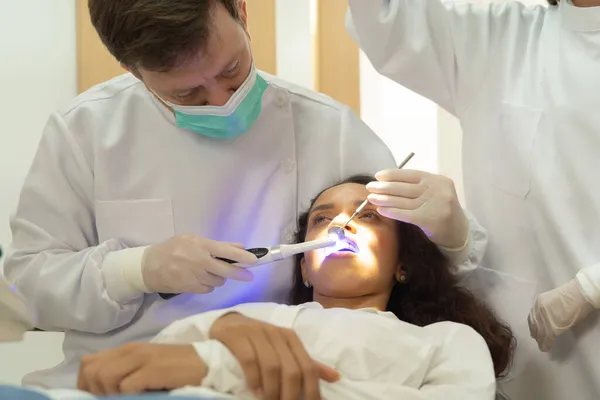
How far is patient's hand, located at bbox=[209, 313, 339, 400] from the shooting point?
1206mm

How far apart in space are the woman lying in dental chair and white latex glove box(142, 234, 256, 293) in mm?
102

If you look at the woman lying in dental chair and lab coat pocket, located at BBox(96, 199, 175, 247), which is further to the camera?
lab coat pocket, located at BBox(96, 199, 175, 247)

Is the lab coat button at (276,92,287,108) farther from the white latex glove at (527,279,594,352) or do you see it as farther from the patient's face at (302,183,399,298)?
the white latex glove at (527,279,594,352)

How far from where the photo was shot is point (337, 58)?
2740 millimetres

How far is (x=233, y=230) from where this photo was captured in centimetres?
180

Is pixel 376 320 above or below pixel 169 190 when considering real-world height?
below

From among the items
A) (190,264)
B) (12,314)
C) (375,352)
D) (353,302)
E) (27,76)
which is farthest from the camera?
(27,76)

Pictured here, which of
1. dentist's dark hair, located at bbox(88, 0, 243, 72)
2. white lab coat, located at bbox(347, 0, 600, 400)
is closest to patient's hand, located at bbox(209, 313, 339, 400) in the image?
dentist's dark hair, located at bbox(88, 0, 243, 72)

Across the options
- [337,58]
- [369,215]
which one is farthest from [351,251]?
[337,58]

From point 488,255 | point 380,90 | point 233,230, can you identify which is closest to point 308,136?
point 233,230

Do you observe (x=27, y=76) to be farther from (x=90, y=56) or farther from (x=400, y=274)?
(x=400, y=274)

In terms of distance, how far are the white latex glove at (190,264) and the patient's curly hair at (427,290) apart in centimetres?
31

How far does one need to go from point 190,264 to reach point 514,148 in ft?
2.86

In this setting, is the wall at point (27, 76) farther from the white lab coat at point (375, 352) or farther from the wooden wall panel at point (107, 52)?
the white lab coat at point (375, 352)
